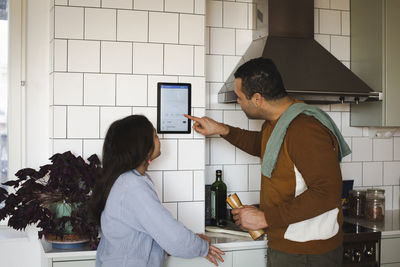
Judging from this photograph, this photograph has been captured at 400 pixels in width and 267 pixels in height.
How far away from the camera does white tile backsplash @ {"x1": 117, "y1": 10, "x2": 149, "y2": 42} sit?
2168mm

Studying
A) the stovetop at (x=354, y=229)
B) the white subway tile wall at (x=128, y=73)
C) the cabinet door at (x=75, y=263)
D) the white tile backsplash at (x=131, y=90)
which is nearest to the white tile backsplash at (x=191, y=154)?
the white subway tile wall at (x=128, y=73)

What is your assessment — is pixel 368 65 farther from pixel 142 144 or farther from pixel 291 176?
pixel 142 144

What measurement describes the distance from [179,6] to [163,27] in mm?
137

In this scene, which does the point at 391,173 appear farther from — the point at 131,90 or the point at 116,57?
the point at 116,57

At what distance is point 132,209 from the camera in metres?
1.59

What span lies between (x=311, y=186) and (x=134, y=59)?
104cm

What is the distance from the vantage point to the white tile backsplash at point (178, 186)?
88.8 inches

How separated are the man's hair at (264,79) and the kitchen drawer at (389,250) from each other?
111 centimetres

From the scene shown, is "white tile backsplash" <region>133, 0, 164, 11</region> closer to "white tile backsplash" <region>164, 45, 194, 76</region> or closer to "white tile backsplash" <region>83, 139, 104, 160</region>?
"white tile backsplash" <region>164, 45, 194, 76</region>

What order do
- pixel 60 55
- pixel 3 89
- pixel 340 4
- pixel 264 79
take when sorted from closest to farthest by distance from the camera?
pixel 264 79
pixel 60 55
pixel 3 89
pixel 340 4

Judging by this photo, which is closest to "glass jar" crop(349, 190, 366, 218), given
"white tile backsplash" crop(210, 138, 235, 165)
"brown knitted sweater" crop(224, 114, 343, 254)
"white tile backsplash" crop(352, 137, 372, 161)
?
"white tile backsplash" crop(352, 137, 372, 161)

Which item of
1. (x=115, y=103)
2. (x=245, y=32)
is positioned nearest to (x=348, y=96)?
(x=245, y=32)

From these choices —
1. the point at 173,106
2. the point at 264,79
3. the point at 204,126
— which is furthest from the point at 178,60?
the point at 264,79

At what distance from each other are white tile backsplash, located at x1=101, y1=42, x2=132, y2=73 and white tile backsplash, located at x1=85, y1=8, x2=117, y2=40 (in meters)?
0.04
